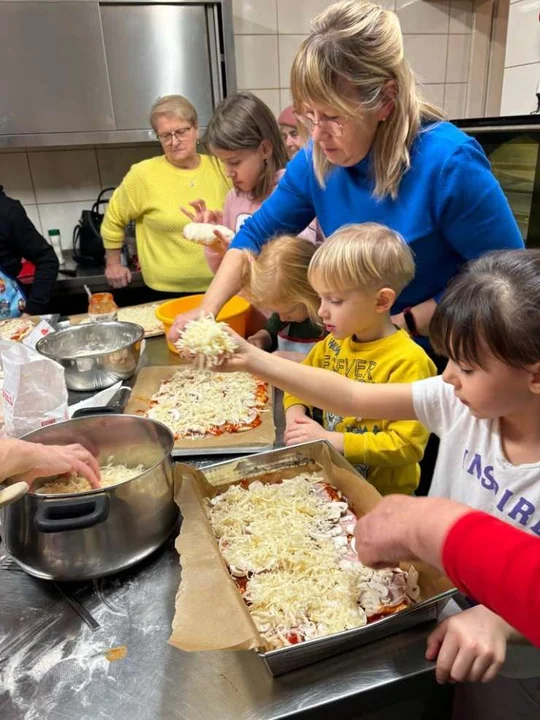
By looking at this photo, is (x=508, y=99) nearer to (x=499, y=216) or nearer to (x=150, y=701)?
(x=499, y=216)

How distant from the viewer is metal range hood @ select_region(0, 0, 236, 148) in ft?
9.29

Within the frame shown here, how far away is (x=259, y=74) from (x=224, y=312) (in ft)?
7.10

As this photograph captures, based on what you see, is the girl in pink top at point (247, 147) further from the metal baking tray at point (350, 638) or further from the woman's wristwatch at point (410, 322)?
the metal baking tray at point (350, 638)

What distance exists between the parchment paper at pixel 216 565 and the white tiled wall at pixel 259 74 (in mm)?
2951

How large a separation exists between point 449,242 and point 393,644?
96cm

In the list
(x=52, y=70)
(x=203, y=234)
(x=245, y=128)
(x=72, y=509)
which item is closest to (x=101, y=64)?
(x=52, y=70)

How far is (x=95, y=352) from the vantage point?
5.60ft

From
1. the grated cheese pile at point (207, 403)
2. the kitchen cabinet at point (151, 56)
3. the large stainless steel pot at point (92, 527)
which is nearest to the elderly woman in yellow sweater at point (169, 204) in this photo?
the kitchen cabinet at point (151, 56)

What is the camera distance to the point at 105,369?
1.63 metres

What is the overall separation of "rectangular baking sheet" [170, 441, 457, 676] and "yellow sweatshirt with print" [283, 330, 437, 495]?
0.12m

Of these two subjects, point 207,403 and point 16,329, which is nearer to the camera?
point 207,403

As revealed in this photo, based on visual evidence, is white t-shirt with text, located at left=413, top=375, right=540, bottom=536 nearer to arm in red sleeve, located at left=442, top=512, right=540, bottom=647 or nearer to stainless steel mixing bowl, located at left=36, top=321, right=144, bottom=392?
arm in red sleeve, located at left=442, top=512, right=540, bottom=647

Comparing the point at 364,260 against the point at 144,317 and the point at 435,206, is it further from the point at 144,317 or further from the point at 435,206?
the point at 144,317

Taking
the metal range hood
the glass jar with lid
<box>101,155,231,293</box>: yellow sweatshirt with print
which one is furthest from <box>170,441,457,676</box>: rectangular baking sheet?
the metal range hood
